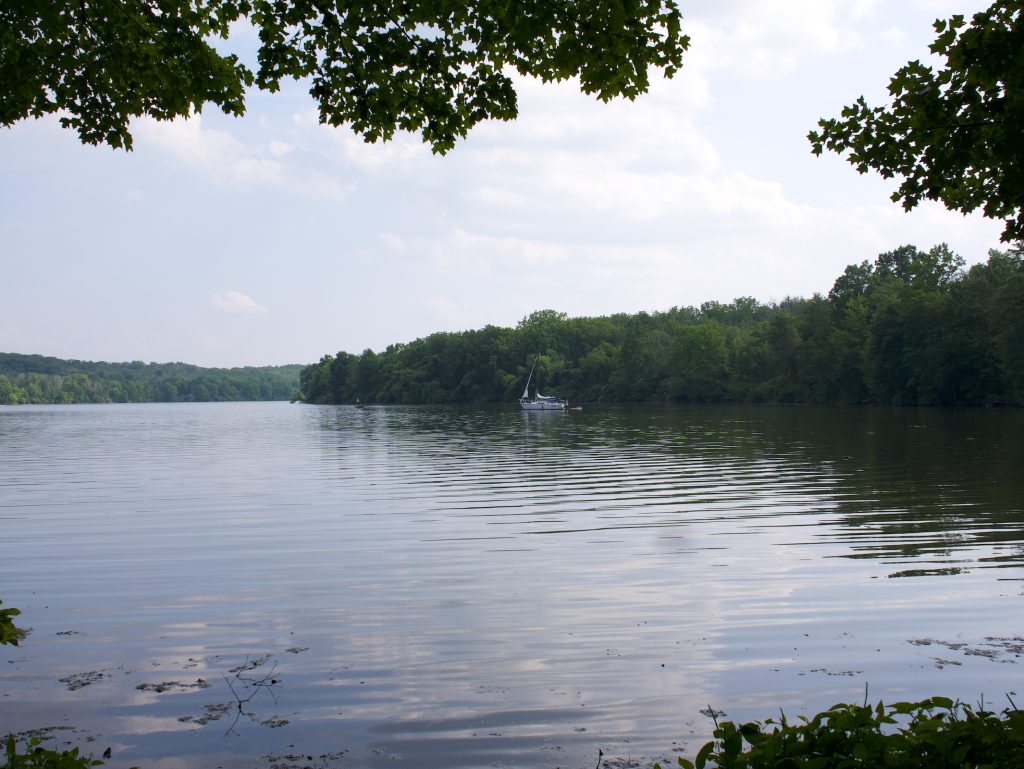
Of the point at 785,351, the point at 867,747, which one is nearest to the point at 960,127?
the point at 867,747

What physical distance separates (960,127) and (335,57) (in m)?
4.88

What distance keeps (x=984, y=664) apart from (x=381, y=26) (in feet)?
25.1

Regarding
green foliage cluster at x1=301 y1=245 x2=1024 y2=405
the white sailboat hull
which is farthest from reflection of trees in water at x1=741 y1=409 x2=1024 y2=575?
the white sailboat hull

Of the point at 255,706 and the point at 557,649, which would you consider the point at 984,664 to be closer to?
the point at 557,649

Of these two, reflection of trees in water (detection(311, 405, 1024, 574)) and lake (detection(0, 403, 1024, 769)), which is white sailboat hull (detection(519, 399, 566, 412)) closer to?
reflection of trees in water (detection(311, 405, 1024, 574))

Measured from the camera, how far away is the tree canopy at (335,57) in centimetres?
648

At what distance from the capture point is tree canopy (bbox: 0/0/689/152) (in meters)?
6.48

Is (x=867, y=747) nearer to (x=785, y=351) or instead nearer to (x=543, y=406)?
(x=543, y=406)

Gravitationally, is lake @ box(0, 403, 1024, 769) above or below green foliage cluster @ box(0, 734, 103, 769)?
below

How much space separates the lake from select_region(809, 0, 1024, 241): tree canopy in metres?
4.04

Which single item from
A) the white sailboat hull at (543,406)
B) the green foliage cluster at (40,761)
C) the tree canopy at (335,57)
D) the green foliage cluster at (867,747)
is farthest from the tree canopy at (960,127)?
the white sailboat hull at (543,406)

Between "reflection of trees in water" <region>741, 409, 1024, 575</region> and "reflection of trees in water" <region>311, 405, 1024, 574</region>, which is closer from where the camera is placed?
"reflection of trees in water" <region>741, 409, 1024, 575</region>

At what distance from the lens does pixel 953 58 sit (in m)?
6.30

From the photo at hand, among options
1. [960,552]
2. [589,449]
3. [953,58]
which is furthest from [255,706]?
[589,449]
